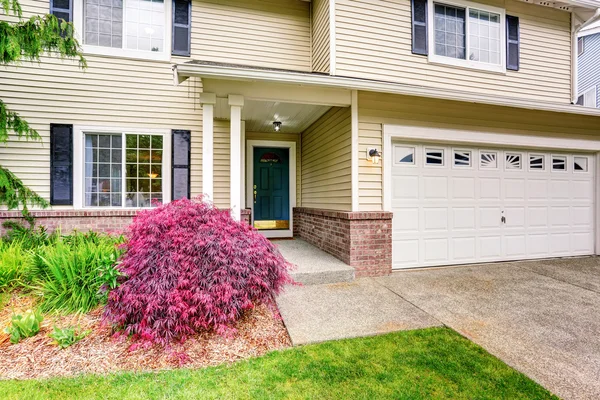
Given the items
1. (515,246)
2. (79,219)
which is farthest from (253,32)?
(515,246)

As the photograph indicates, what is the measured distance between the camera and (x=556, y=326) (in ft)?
9.80

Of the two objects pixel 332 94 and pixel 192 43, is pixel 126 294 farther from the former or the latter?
pixel 192 43

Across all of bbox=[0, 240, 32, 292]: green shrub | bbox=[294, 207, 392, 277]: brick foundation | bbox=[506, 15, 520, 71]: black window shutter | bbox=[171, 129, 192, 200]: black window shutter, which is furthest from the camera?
bbox=[506, 15, 520, 71]: black window shutter

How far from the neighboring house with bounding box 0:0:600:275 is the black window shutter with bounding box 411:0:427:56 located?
0.11 feet

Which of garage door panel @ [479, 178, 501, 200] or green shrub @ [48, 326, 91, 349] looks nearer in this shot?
green shrub @ [48, 326, 91, 349]

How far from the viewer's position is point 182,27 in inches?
213

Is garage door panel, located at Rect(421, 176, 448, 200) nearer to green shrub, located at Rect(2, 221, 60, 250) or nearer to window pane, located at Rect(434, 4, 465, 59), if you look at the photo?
window pane, located at Rect(434, 4, 465, 59)

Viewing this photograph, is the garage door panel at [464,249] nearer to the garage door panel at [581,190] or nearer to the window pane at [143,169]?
the garage door panel at [581,190]

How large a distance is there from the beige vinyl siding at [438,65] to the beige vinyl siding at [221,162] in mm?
2469

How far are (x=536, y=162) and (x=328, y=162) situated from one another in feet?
14.2

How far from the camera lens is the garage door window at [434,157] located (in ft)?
17.2

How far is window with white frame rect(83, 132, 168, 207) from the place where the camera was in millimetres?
5211

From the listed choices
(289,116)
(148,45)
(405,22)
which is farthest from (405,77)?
(148,45)

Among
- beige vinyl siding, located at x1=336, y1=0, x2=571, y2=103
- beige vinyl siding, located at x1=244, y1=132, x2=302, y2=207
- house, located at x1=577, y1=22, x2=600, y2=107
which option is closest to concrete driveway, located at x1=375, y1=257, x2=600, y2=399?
beige vinyl siding, located at x1=244, y1=132, x2=302, y2=207
